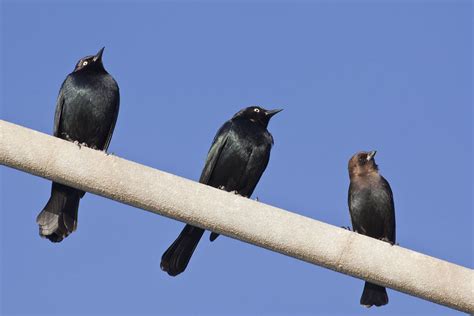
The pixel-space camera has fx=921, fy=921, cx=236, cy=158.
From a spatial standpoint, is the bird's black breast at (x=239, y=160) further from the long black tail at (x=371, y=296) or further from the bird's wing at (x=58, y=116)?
the long black tail at (x=371, y=296)

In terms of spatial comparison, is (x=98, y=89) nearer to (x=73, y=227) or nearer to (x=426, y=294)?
(x=73, y=227)

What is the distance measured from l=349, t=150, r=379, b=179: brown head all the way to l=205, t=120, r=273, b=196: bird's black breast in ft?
2.84

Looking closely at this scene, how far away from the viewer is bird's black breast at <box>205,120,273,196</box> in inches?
318

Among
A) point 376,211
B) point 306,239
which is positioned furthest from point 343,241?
point 376,211

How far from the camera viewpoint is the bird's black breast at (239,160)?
808 cm

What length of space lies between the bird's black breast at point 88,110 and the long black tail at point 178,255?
6.01ft

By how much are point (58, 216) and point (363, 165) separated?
140 inches

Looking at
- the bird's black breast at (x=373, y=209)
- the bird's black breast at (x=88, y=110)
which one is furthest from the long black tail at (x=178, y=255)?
the bird's black breast at (x=373, y=209)

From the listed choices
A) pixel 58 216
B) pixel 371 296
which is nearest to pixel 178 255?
pixel 58 216

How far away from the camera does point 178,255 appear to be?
6.15m

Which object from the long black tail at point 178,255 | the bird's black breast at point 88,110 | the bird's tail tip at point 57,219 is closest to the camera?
the bird's tail tip at point 57,219

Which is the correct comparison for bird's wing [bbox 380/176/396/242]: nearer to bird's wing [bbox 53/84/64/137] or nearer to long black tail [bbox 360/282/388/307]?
long black tail [bbox 360/282/388/307]

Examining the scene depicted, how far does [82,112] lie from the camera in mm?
7855

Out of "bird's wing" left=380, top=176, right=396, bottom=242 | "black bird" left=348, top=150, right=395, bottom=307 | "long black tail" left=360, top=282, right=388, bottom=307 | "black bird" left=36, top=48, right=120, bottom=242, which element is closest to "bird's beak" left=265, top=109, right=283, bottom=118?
"black bird" left=348, top=150, right=395, bottom=307
